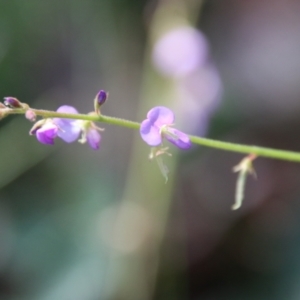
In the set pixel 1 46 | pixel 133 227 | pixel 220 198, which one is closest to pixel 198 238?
pixel 220 198

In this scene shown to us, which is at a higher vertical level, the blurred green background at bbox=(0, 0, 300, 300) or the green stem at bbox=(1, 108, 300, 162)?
the blurred green background at bbox=(0, 0, 300, 300)

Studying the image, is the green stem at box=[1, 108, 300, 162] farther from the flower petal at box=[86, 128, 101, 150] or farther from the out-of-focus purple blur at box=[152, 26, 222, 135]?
the out-of-focus purple blur at box=[152, 26, 222, 135]

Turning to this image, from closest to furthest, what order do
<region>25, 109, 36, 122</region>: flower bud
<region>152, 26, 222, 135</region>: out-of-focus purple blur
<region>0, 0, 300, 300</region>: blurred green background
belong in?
1. <region>25, 109, 36, 122</region>: flower bud
2. <region>0, 0, 300, 300</region>: blurred green background
3. <region>152, 26, 222, 135</region>: out-of-focus purple blur

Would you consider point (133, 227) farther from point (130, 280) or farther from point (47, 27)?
point (47, 27)

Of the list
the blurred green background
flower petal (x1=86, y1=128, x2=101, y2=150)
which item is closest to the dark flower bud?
flower petal (x1=86, y1=128, x2=101, y2=150)

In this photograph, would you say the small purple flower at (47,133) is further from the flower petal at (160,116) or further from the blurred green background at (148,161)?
the blurred green background at (148,161)

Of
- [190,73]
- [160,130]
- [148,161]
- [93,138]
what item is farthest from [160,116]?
[190,73]

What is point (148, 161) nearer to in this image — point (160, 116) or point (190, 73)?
point (190, 73)
